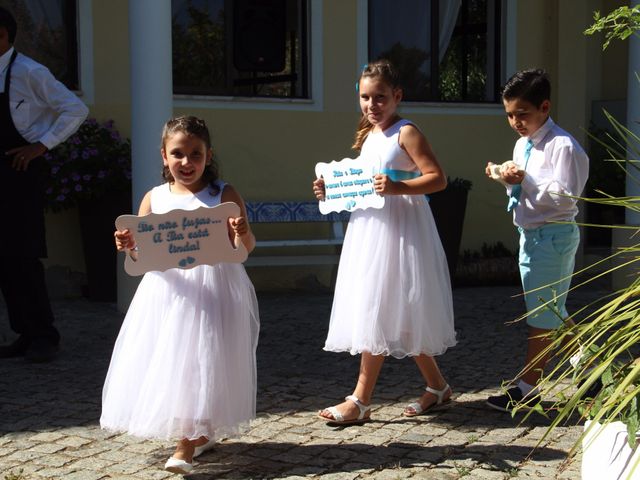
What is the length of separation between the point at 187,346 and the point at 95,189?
4342 millimetres

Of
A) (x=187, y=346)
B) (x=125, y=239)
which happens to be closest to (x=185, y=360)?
(x=187, y=346)

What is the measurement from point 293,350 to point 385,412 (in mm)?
1624

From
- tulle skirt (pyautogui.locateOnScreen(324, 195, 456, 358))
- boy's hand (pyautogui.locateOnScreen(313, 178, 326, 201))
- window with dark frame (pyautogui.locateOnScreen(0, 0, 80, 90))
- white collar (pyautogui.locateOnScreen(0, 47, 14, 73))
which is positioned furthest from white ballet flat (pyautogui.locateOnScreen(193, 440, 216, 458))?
window with dark frame (pyautogui.locateOnScreen(0, 0, 80, 90))

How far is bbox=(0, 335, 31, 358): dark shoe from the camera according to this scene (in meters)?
5.95

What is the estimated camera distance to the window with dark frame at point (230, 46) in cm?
895

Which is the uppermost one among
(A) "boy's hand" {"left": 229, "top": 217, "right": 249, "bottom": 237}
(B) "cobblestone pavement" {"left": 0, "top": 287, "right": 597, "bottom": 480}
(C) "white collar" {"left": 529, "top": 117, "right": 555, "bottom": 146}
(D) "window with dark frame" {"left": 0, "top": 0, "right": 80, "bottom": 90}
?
(D) "window with dark frame" {"left": 0, "top": 0, "right": 80, "bottom": 90}

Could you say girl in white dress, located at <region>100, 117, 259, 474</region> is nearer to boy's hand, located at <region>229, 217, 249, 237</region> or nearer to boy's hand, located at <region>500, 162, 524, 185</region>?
boy's hand, located at <region>229, 217, 249, 237</region>

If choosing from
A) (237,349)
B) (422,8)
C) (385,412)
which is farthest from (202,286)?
(422,8)

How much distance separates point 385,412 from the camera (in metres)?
4.73

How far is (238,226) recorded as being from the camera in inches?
149

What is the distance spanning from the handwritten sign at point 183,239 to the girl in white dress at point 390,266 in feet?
2.86

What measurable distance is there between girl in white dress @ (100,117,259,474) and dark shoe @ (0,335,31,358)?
228 cm

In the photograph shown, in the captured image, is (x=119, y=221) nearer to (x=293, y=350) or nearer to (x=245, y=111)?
(x=293, y=350)

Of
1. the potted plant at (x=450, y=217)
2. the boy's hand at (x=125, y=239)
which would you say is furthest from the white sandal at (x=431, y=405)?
the potted plant at (x=450, y=217)
